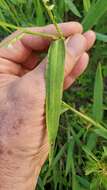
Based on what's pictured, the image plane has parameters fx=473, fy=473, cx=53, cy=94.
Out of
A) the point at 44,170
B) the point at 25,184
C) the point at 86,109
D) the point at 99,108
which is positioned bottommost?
the point at 44,170

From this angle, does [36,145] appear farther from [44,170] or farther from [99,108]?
[44,170]

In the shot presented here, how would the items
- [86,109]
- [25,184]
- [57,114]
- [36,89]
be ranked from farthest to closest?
[86,109] → [25,184] → [36,89] → [57,114]

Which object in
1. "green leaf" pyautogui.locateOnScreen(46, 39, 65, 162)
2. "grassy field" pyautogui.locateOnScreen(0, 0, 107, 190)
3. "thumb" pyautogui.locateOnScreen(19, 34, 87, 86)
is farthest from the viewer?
"grassy field" pyautogui.locateOnScreen(0, 0, 107, 190)

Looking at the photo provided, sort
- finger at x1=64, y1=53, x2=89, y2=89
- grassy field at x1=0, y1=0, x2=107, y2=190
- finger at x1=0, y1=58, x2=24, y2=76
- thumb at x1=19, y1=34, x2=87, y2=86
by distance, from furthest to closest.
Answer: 1. grassy field at x1=0, y1=0, x2=107, y2=190
2. finger at x1=0, y1=58, x2=24, y2=76
3. finger at x1=64, y1=53, x2=89, y2=89
4. thumb at x1=19, y1=34, x2=87, y2=86

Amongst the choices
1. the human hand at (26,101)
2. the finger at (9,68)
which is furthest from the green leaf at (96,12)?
the finger at (9,68)

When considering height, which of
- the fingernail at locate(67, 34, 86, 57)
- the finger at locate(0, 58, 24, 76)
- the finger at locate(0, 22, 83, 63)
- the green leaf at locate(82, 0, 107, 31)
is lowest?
the finger at locate(0, 58, 24, 76)

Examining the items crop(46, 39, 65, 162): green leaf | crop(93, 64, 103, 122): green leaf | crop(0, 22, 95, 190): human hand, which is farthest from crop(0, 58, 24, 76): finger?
crop(46, 39, 65, 162): green leaf

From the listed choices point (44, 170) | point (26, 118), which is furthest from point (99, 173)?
point (44, 170)

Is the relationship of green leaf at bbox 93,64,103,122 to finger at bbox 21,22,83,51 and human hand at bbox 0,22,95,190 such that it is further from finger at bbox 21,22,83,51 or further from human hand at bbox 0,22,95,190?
finger at bbox 21,22,83,51

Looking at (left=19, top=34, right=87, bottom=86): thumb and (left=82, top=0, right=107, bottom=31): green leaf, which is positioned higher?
(left=82, top=0, right=107, bottom=31): green leaf
